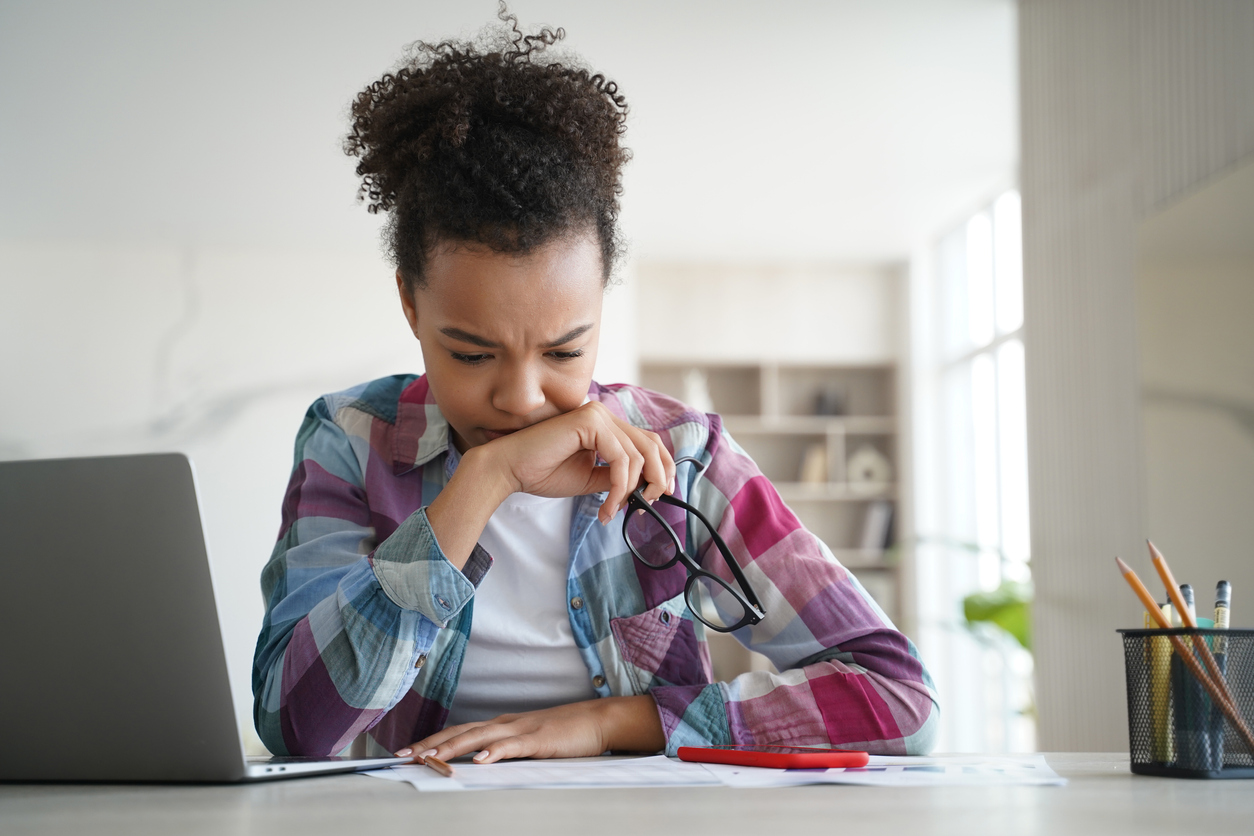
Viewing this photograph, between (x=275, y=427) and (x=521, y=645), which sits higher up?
(x=275, y=427)

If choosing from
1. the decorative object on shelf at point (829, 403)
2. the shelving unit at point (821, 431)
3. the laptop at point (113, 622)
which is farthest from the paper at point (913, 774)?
the decorative object on shelf at point (829, 403)

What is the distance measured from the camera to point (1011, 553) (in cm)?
487

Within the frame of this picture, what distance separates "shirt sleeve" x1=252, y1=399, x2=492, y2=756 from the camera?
99 centimetres

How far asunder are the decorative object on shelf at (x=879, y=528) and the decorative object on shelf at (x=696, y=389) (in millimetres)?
1084

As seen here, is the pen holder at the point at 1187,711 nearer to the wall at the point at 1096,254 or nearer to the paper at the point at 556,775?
the paper at the point at 556,775

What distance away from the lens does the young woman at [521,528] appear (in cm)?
103

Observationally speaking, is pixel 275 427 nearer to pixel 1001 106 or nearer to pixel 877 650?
pixel 1001 106

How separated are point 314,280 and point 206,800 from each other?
5.29m

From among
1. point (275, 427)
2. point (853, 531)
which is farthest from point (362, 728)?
point (853, 531)

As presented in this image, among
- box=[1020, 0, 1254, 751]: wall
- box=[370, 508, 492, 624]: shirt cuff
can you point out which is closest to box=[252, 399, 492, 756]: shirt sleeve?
box=[370, 508, 492, 624]: shirt cuff

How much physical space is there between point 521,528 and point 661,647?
0.71 feet

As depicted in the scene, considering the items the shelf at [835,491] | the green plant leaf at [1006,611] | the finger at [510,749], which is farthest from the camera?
the shelf at [835,491]

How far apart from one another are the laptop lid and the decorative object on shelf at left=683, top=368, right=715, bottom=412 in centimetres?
519

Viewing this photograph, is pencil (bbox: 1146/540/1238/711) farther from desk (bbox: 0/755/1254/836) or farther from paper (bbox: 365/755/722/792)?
paper (bbox: 365/755/722/792)
